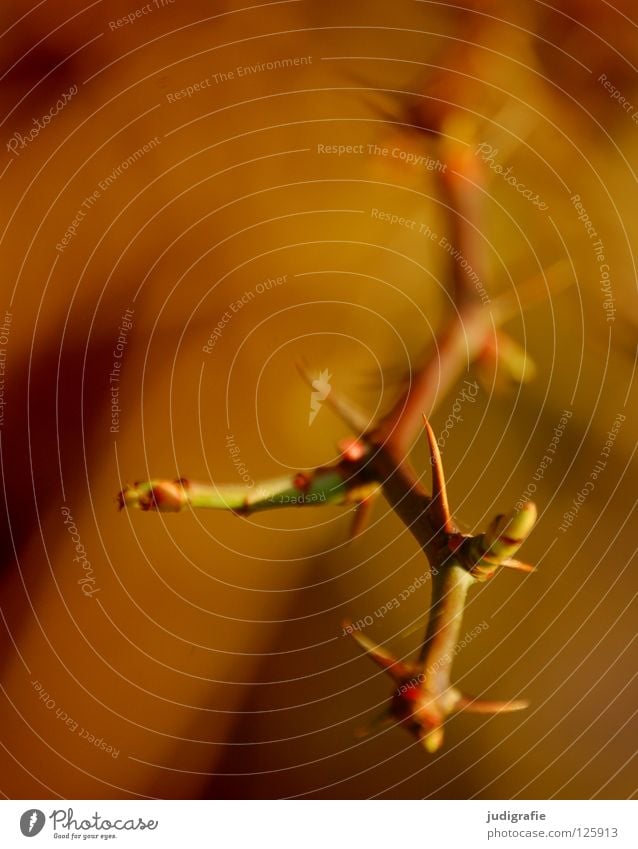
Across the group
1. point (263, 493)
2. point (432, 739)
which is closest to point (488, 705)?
point (432, 739)

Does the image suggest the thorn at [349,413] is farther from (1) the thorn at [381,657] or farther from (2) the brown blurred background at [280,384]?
(1) the thorn at [381,657]

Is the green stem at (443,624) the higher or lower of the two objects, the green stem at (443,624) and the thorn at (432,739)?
the higher

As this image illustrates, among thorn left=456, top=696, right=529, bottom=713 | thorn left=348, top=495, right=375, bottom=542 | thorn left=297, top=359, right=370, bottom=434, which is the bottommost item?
thorn left=456, top=696, right=529, bottom=713

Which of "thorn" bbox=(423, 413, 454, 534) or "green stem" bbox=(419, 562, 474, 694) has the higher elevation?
"thorn" bbox=(423, 413, 454, 534)
